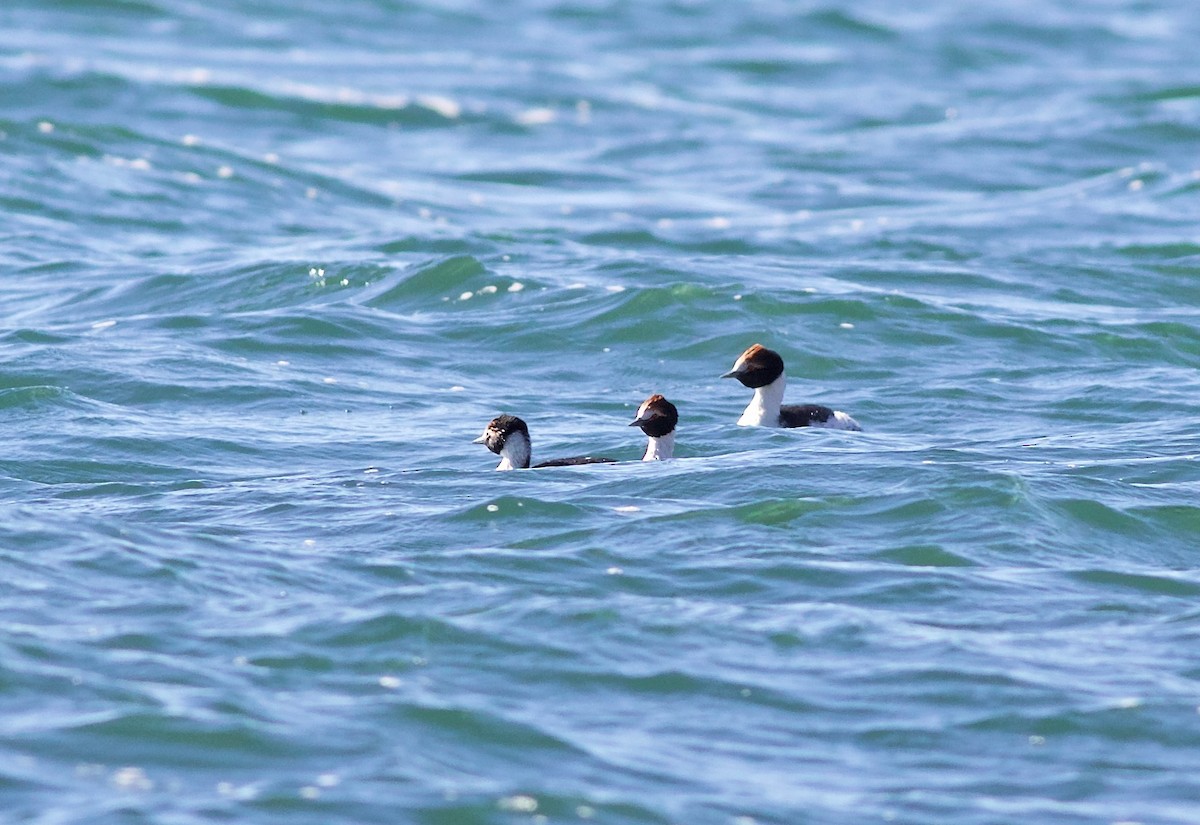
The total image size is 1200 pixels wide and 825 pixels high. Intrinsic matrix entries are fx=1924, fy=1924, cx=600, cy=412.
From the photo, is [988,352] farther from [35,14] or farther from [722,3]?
[722,3]

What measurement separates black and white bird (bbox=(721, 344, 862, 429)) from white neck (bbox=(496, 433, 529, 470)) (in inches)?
81.8

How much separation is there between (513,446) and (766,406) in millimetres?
2228

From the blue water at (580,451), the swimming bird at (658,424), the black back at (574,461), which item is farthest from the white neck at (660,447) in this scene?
→ the blue water at (580,451)

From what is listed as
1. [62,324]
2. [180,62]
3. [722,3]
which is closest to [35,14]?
[180,62]

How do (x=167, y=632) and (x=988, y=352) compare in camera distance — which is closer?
(x=167, y=632)

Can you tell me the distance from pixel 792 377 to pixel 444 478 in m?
5.11

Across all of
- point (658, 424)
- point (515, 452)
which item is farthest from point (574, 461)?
point (658, 424)

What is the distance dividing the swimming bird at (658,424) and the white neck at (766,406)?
3.93 feet

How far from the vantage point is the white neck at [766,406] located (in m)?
13.6

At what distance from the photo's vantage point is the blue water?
292 inches

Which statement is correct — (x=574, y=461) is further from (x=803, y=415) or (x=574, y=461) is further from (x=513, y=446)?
(x=803, y=415)

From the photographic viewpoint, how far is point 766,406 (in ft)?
44.8

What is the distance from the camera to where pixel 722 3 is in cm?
4356

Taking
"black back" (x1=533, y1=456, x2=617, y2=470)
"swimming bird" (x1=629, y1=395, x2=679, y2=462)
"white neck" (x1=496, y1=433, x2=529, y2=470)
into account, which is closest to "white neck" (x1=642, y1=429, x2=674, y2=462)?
"swimming bird" (x1=629, y1=395, x2=679, y2=462)
